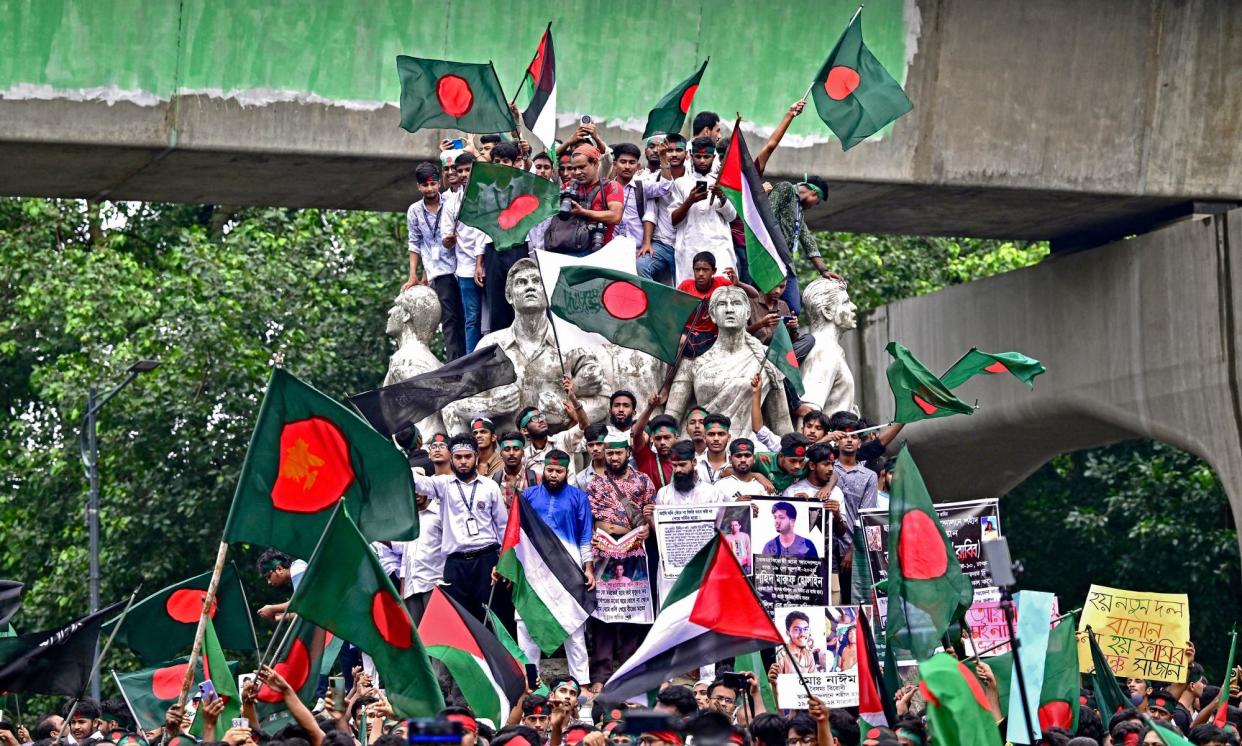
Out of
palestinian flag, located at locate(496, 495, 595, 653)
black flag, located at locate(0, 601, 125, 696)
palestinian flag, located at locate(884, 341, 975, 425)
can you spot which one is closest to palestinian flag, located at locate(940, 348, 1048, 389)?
palestinian flag, located at locate(884, 341, 975, 425)

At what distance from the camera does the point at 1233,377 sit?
20.2 meters

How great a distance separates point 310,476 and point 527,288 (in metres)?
6.13

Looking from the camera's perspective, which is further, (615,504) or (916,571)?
(615,504)

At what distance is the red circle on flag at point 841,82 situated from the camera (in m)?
16.7

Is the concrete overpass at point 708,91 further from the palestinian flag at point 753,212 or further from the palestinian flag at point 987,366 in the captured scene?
the palestinian flag at point 987,366

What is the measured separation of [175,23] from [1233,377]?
9.52 meters

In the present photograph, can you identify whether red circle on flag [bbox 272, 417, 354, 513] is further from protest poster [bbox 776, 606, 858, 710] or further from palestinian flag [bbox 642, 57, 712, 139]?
palestinian flag [bbox 642, 57, 712, 139]

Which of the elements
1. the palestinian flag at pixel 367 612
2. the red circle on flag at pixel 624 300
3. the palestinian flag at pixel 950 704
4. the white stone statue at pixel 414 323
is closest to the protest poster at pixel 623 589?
the red circle on flag at pixel 624 300

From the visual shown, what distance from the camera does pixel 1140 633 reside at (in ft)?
45.4

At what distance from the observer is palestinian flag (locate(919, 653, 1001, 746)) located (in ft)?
29.3

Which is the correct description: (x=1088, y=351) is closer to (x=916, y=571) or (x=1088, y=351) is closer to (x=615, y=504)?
(x=615, y=504)

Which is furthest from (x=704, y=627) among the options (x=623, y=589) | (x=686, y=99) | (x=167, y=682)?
(x=686, y=99)

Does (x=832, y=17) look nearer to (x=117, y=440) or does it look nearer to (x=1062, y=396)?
(x=1062, y=396)

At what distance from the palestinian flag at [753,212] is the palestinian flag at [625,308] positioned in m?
0.88
